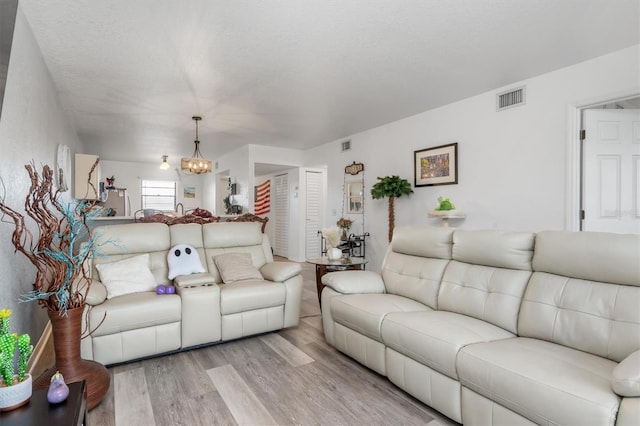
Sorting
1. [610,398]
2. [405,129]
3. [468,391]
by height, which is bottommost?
[468,391]

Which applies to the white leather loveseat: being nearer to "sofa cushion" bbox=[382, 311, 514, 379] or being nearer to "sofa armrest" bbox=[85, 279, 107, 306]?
"sofa armrest" bbox=[85, 279, 107, 306]

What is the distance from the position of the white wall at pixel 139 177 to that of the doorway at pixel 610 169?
965cm

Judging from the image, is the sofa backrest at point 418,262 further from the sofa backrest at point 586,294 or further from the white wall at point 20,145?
the white wall at point 20,145

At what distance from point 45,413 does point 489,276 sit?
250 cm

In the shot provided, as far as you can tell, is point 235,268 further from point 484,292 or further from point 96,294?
point 484,292

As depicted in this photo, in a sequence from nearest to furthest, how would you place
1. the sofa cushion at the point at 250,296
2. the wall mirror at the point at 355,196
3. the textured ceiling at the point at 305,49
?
the textured ceiling at the point at 305,49 < the sofa cushion at the point at 250,296 < the wall mirror at the point at 355,196

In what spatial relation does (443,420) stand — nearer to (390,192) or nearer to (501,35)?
(501,35)

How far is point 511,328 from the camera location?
2.02 m

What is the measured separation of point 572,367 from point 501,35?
2.42 m

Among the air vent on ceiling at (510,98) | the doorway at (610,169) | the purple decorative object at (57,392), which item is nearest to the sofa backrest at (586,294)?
the doorway at (610,169)

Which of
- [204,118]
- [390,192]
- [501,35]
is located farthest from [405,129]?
[204,118]

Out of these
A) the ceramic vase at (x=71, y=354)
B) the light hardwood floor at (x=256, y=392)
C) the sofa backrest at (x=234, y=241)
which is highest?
the sofa backrest at (x=234, y=241)

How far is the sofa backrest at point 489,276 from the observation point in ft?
6.86

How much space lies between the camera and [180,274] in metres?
3.02
